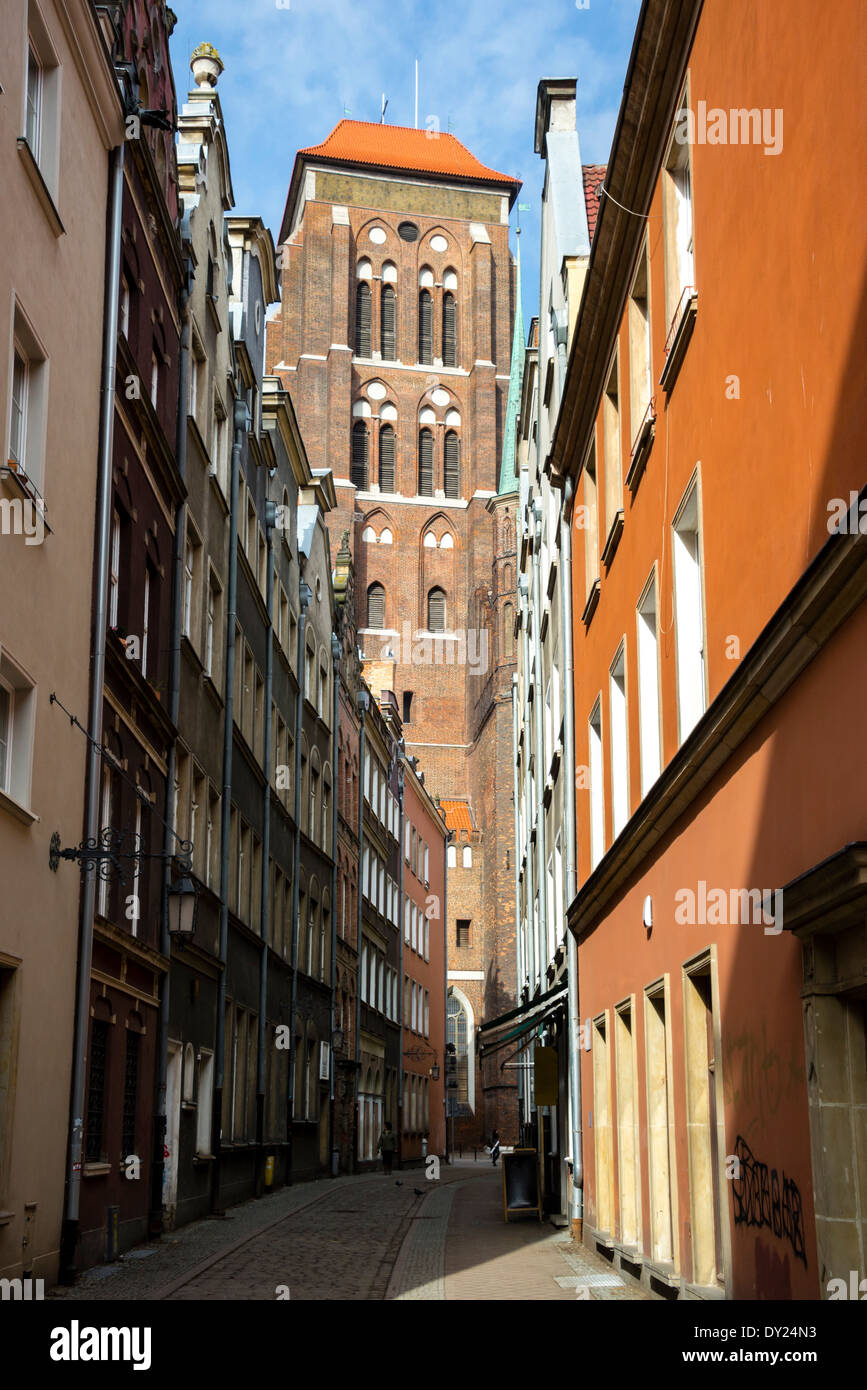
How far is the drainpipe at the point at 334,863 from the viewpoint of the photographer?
3681 cm

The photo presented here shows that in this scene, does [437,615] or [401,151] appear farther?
[401,151]

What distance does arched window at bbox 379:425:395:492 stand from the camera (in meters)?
80.8

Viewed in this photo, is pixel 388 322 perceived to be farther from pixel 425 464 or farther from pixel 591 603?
pixel 591 603

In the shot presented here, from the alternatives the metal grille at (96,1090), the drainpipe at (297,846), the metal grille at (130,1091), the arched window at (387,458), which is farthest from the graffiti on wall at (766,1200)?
the arched window at (387,458)

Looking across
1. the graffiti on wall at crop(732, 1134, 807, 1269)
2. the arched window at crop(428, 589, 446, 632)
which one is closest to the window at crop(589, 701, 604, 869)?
the graffiti on wall at crop(732, 1134, 807, 1269)

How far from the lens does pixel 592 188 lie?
2483cm

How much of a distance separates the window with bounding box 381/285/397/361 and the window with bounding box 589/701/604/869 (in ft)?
215

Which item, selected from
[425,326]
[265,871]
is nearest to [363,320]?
[425,326]

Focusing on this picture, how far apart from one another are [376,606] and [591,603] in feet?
199

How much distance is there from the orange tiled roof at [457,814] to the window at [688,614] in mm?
61072

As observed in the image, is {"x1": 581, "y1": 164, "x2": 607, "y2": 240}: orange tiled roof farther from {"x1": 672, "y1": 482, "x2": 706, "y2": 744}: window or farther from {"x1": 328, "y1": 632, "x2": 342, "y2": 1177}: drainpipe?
{"x1": 328, "y1": 632, "x2": 342, "y2": 1177}: drainpipe

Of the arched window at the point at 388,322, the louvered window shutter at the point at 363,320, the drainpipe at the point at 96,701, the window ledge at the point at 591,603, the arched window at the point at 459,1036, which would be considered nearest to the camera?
the drainpipe at the point at 96,701

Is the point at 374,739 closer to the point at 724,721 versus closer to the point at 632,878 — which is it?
the point at 632,878

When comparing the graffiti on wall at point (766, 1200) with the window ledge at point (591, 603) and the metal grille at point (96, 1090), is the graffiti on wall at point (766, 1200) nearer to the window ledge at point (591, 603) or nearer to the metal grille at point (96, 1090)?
the metal grille at point (96, 1090)
